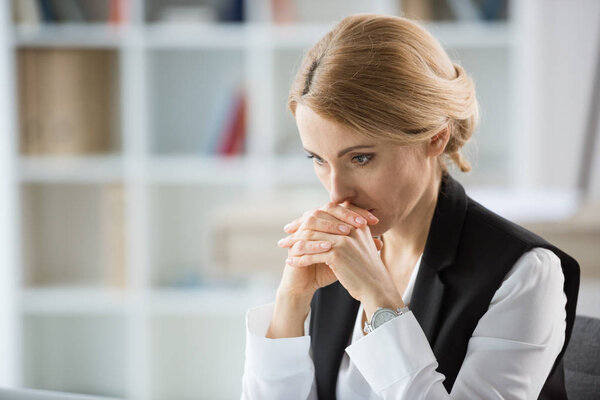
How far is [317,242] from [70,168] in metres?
2.25

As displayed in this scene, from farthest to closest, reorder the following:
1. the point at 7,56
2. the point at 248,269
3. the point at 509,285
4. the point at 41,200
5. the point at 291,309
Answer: the point at 41,200 → the point at 7,56 → the point at 248,269 → the point at 291,309 → the point at 509,285

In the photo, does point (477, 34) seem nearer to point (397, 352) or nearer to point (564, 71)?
point (564, 71)

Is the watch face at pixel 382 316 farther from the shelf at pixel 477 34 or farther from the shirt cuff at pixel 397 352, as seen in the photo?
the shelf at pixel 477 34

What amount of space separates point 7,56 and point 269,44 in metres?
1.06

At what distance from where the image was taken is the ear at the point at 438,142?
1166mm

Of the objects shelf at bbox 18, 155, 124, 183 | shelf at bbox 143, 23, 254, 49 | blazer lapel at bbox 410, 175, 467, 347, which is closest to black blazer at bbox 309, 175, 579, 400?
blazer lapel at bbox 410, 175, 467, 347

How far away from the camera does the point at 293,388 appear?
1.24 meters

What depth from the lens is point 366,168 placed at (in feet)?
3.68

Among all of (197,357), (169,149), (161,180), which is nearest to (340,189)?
(161,180)

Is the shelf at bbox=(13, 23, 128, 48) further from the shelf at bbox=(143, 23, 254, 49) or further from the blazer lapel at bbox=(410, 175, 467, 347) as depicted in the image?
the blazer lapel at bbox=(410, 175, 467, 347)

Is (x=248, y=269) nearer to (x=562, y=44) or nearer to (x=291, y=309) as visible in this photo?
(x=291, y=309)

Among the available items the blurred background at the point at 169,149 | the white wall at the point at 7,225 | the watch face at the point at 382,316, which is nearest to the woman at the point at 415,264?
the watch face at the point at 382,316

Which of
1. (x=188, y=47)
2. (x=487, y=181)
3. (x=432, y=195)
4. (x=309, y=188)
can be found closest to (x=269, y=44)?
(x=188, y=47)

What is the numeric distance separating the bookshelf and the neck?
1658 millimetres
